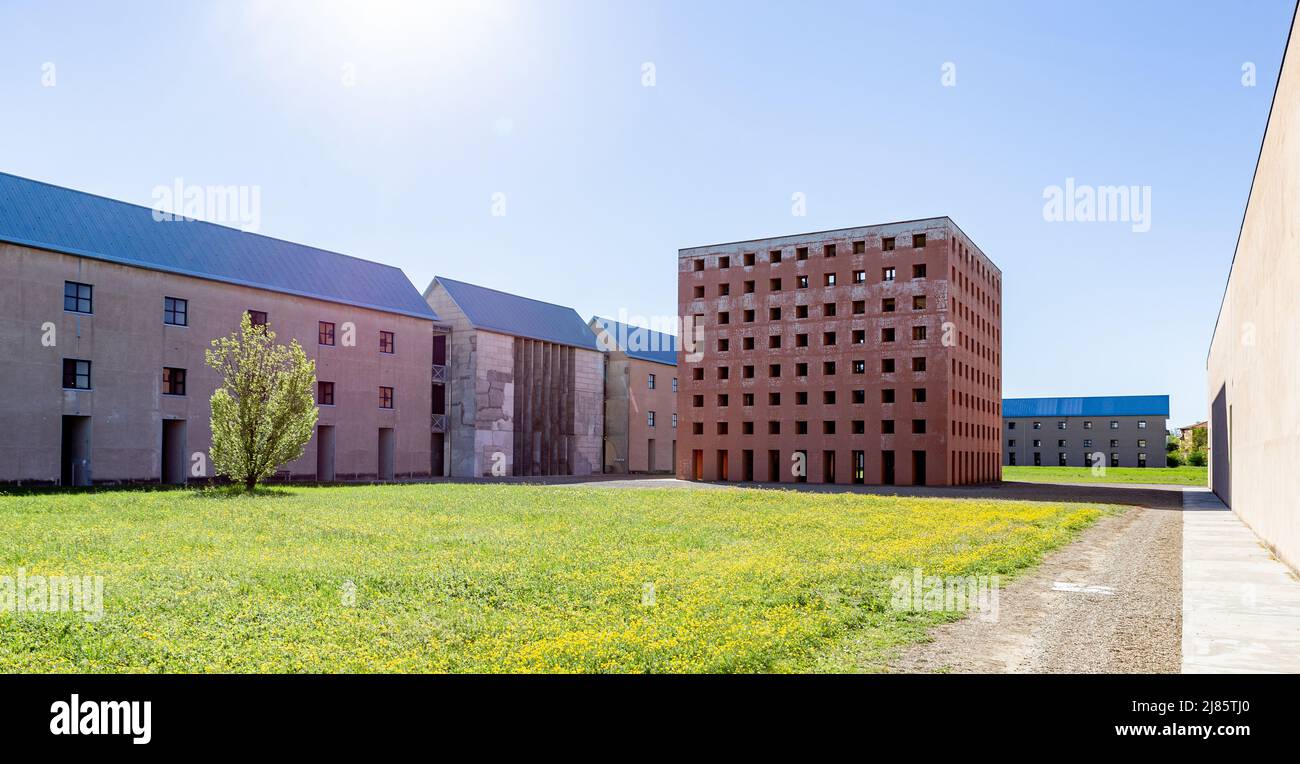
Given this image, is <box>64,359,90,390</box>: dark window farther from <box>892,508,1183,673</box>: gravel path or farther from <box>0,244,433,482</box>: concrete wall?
<box>892,508,1183,673</box>: gravel path

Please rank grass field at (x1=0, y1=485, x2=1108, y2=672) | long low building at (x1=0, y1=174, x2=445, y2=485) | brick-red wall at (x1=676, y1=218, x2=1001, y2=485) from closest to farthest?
1. grass field at (x1=0, y1=485, x2=1108, y2=672)
2. long low building at (x1=0, y1=174, x2=445, y2=485)
3. brick-red wall at (x1=676, y1=218, x2=1001, y2=485)

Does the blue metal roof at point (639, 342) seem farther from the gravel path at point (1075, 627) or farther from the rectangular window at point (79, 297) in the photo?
the gravel path at point (1075, 627)

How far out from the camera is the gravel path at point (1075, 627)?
8.64 metres

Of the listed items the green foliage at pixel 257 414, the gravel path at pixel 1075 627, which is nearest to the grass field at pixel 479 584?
the gravel path at pixel 1075 627

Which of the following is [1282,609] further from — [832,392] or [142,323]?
[832,392]

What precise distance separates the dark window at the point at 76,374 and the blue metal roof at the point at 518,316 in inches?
966

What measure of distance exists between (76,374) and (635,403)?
142ft

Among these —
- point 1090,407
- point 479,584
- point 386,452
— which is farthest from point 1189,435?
point 479,584

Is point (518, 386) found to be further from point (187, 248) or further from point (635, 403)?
point (187, 248)

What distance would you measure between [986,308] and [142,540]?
2434 inches

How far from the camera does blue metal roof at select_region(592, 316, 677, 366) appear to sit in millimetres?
74812

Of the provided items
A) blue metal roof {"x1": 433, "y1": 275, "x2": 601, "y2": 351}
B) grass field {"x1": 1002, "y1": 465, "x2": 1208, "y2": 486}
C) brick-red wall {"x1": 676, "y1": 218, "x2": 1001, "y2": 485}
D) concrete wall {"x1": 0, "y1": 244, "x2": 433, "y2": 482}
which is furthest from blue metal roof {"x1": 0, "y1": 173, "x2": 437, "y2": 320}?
grass field {"x1": 1002, "y1": 465, "x2": 1208, "y2": 486}

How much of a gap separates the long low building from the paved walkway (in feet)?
135
